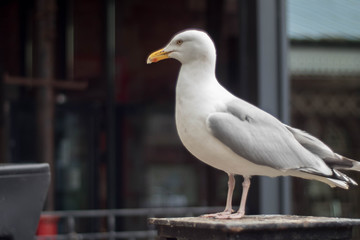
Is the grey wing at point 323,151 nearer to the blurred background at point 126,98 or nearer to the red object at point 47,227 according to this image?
Result: the blurred background at point 126,98

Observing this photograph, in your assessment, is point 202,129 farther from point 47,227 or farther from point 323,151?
point 47,227

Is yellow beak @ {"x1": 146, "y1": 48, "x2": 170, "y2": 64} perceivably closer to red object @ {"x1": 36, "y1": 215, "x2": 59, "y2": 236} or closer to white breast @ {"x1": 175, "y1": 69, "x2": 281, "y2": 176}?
white breast @ {"x1": 175, "y1": 69, "x2": 281, "y2": 176}

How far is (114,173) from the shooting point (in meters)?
7.79

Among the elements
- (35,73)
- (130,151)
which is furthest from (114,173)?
(35,73)

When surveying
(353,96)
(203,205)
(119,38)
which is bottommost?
(203,205)

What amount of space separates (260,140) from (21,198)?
0.81 m

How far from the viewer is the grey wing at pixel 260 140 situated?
1.97 meters

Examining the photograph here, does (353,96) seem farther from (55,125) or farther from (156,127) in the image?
(55,125)

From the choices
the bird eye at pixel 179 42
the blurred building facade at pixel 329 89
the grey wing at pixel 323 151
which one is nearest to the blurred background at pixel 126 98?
the blurred building facade at pixel 329 89

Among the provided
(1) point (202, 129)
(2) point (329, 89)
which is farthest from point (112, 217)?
(1) point (202, 129)

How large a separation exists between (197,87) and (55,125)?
590 cm

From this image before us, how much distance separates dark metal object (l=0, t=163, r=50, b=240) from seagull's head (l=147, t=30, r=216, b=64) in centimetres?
57

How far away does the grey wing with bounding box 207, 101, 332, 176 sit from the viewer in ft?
6.48

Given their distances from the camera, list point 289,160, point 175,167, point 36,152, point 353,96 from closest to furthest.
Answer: point 289,160
point 353,96
point 36,152
point 175,167
